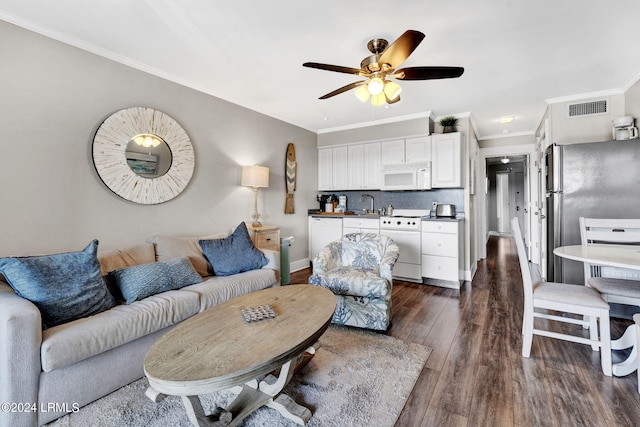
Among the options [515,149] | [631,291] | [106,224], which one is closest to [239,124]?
[106,224]

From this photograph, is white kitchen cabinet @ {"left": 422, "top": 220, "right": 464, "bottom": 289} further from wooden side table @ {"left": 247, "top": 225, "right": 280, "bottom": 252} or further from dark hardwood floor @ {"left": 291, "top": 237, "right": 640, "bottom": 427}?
wooden side table @ {"left": 247, "top": 225, "right": 280, "bottom": 252}

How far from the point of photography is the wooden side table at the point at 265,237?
3.56m

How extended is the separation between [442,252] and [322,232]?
1.97m

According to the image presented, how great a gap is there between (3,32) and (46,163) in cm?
94

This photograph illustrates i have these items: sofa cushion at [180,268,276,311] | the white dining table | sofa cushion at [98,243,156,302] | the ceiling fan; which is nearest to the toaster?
the white dining table

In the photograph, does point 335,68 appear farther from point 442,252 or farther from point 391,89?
point 442,252

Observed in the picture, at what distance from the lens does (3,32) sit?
2068mm

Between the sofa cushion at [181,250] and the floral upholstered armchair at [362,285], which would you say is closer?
the floral upholstered armchair at [362,285]

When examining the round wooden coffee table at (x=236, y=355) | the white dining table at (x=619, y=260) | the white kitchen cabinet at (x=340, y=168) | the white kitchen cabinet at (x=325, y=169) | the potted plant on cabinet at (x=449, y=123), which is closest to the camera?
the round wooden coffee table at (x=236, y=355)

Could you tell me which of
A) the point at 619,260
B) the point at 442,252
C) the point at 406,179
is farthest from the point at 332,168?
the point at 619,260

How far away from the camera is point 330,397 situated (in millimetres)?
1706

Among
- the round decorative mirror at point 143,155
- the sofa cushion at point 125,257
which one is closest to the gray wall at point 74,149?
the round decorative mirror at point 143,155

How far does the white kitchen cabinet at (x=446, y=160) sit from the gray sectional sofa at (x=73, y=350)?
11.6 feet

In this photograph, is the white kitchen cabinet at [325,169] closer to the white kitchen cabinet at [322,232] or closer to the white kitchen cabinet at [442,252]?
the white kitchen cabinet at [322,232]
